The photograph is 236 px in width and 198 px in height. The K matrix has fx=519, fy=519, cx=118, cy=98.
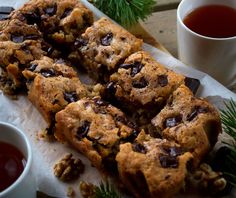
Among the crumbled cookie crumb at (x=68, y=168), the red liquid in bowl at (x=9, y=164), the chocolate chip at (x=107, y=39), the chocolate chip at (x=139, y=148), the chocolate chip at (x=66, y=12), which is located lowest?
the crumbled cookie crumb at (x=68, y=168)

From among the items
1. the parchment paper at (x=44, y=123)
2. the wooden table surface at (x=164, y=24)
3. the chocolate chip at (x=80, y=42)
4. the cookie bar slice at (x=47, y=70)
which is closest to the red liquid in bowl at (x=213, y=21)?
the parchment paper at (x=44, y=123)

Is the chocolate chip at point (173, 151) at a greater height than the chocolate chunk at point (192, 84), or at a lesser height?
greater

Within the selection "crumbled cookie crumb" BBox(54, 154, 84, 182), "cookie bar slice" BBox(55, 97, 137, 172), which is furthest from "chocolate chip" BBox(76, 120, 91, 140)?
"crumbled cookie crumb" BBox(54, 154, 84, 182)

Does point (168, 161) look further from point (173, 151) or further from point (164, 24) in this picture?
point (164, 24)

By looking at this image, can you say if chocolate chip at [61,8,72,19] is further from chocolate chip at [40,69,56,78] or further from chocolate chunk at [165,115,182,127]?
chocolate chunk at [165,115,182,127]

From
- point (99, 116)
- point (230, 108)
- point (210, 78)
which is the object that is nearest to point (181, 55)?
point (210, 78)

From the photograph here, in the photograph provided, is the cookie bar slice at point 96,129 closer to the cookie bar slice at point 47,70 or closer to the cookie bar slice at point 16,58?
the cookie bar slice at point 47,70

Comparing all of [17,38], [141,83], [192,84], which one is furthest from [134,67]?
[17,38]
